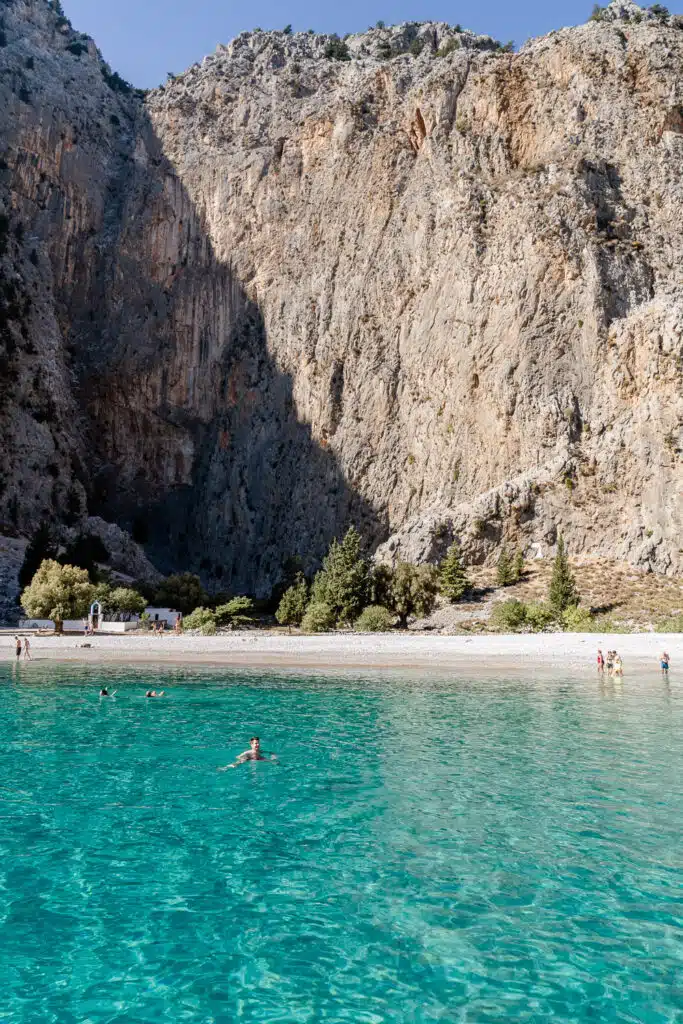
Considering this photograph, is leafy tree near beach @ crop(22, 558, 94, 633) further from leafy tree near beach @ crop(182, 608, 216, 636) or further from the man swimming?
the man swimming

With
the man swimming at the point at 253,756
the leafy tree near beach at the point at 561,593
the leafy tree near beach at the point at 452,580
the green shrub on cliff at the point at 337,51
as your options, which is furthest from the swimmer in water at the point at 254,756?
the green shrub on cliff at the point at 337,51

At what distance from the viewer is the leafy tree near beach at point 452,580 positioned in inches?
2103

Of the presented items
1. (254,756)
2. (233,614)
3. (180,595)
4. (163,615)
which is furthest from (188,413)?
(254,756)

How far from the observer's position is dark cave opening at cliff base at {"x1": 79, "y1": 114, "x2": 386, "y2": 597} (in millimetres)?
74812

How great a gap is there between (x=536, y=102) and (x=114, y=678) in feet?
218

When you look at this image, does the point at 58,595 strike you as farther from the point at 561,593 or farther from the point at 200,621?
the point at 561,593

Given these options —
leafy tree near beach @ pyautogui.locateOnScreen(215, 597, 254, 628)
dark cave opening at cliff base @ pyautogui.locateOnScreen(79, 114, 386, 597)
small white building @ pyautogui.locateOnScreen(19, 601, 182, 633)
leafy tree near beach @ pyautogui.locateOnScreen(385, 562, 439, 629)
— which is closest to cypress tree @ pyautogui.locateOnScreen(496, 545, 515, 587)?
leafy tree near beach @ pyautogui.locateOnScreen(385, 562, 439, 629)

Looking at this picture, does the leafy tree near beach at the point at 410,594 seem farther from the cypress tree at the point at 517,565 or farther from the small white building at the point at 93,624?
the small white building at the point at 93,624

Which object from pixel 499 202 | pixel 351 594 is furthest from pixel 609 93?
pixel 351 594

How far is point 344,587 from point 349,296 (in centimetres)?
3551

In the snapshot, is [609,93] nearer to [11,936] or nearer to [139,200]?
[139,200]

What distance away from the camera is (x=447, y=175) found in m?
71.4

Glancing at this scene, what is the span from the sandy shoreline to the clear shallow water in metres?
15.6

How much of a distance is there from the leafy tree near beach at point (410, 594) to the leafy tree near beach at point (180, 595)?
1493 centimetres
